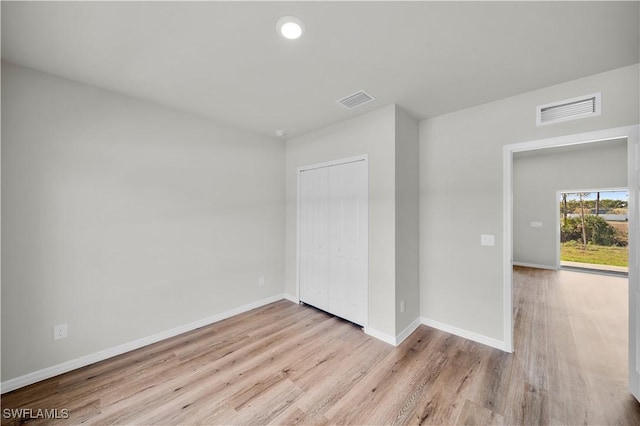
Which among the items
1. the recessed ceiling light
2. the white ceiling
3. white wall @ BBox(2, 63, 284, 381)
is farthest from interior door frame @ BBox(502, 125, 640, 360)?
white wall @ BBox(2, 63, 284, 381)

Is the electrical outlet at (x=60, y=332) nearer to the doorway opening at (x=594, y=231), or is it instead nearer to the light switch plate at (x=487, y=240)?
Answer: the light switch plate at (x=487, y=240)

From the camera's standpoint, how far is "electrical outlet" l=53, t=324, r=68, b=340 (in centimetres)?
217

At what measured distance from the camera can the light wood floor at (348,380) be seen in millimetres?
1777

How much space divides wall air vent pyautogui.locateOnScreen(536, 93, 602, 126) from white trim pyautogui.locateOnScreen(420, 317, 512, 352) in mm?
2268

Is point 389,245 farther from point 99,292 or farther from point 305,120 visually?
point 99,292

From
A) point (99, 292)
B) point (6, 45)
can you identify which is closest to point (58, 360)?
point (99, 292)

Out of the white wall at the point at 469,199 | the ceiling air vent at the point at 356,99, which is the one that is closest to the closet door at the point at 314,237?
the ceiling air vent at the point at 356,99

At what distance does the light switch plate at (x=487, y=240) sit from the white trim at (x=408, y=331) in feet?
4.06

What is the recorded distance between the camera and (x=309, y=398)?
194 centimetres

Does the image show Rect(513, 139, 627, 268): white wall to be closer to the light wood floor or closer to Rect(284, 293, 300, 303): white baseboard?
the light wood floor

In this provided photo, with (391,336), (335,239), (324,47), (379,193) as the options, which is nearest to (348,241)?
(335,239)

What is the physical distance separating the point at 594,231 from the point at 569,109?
23.8 ft

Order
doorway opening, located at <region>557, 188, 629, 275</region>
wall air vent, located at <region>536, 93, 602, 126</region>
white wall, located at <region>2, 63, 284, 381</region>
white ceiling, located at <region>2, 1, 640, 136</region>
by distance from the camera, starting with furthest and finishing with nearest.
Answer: doorway opening, located at <region>557, 188, 629, 275</region> < wall air vent, located at <region>536, 93, 602, 126</region> < white wall, located at <region>2, 63, 284, 381</region> < white ceiling, located at <region>2, 1, 640, 136</region>

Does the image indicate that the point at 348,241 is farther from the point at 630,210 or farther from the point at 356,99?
the point at 630,210
